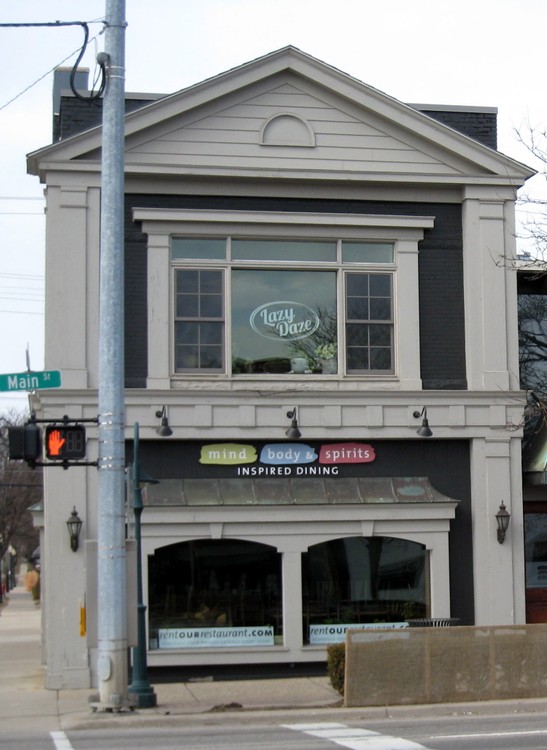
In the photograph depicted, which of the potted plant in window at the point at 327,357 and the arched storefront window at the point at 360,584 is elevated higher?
the potted plant in window at the point at 327,357

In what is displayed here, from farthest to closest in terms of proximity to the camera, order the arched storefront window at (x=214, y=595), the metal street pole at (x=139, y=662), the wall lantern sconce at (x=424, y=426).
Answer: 1. the wall lantern sconce at (x=424, y=426)
2. the arched storefront window at (x=214, y=595)
3. the metal street pole at (x=139, y=662)

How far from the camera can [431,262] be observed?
64.0ft

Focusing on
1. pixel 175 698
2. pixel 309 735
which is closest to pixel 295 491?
pixel 175 698

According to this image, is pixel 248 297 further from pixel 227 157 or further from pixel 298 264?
pixel 227 157

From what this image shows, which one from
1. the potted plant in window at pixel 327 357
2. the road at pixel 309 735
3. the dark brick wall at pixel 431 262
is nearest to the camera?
the road at pixel 309 735

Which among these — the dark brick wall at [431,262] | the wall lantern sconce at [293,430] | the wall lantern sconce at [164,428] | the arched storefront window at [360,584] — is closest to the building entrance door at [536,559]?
the arched storefront window at [360,584]

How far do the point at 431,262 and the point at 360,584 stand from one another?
210 inches

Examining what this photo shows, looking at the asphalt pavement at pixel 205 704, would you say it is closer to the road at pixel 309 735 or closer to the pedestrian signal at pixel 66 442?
the road at pixel 309 735

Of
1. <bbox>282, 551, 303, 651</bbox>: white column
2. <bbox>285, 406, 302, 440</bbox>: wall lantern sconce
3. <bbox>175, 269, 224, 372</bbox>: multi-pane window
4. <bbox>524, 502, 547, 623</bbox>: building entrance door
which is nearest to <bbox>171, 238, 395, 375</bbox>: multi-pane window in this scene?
<bbox>175, 269, 224, 372</bbox>: multi-pane window

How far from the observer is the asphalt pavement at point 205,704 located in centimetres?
1429

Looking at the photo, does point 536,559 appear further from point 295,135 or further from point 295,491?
point 295,135

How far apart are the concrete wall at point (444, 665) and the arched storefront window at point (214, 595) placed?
11.7ft

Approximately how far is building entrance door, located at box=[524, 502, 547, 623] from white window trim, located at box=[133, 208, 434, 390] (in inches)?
130

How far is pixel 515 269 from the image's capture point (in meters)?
19.2
